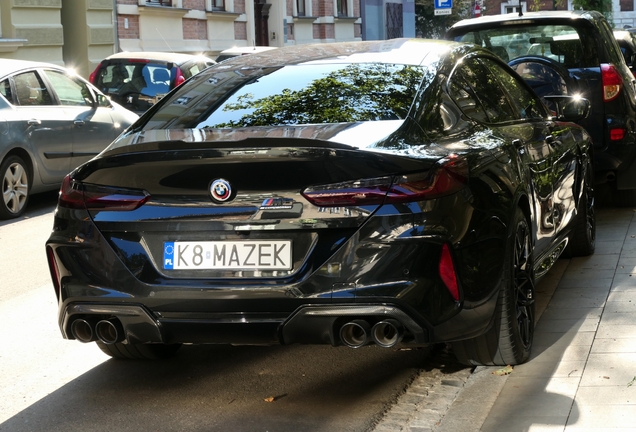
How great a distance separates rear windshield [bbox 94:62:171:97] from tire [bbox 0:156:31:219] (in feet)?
21.0

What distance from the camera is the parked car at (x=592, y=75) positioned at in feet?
30.2

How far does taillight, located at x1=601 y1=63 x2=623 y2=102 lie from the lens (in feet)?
30.5

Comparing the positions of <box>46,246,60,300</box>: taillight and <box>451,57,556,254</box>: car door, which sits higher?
<box>451,57,556,254</box>: car door

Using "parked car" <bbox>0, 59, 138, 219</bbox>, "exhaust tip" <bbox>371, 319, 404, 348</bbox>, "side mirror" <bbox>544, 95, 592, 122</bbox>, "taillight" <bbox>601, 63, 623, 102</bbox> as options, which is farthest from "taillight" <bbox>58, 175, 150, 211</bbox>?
"parked car" <bbox>0, 59, 138, 219</bbox>

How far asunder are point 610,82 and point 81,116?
5.78 m

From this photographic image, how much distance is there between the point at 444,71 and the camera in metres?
5.34

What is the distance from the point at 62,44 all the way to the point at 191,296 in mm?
18979

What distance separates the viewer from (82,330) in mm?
4703

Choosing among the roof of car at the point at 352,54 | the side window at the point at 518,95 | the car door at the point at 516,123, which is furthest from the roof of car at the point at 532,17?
the roof of car at the point at 352,54

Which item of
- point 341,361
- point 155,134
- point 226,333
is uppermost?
point 155,134

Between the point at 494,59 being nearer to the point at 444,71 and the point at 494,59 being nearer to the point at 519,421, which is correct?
the point at 444,71

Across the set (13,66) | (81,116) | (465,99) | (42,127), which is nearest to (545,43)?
(465,99)

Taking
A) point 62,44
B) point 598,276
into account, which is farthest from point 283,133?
point 62,44

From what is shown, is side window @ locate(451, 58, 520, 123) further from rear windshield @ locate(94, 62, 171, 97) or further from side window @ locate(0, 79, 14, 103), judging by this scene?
rear windshield @ locate(94, 62, 171, 97)
